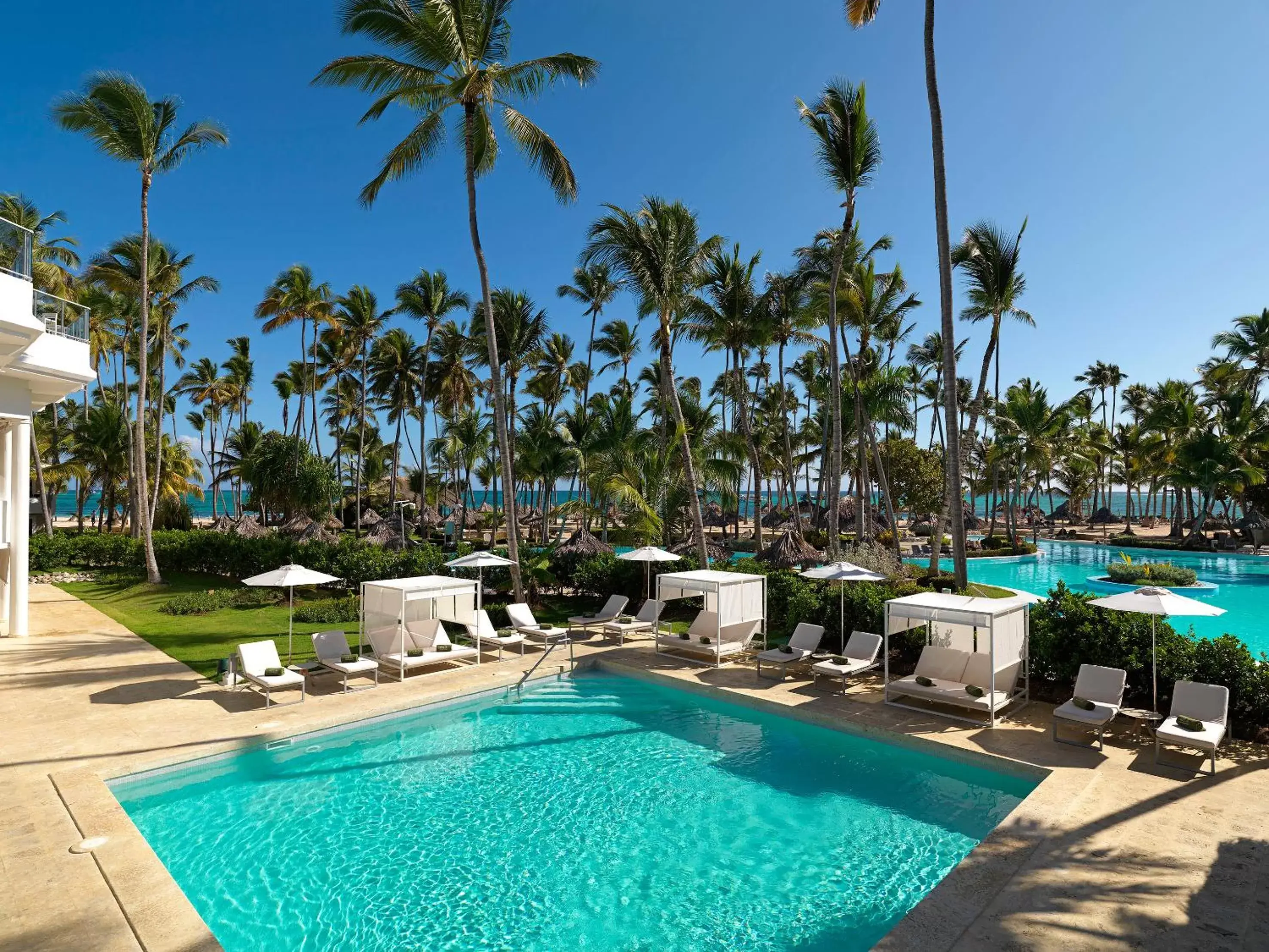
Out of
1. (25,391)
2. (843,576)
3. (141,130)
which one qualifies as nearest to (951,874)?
(843,576)

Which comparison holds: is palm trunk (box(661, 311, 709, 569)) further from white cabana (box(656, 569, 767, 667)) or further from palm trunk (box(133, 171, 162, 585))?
palm trunk (box(133, 171, 162, 585))

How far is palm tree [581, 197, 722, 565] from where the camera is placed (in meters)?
17.1

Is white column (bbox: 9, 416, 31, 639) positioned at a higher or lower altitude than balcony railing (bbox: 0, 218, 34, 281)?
lower

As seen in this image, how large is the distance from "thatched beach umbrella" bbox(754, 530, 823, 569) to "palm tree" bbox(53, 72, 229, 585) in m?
20.9

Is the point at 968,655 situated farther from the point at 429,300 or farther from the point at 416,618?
the point at 429,300

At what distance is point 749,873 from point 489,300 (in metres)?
13.9

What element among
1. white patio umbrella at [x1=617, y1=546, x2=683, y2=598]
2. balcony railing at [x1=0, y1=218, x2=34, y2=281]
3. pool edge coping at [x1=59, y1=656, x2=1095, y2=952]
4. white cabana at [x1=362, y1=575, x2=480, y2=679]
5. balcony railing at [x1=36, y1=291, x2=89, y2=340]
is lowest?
pool edge coping at [x1=59, y1=656, x2=1095, y2=952]

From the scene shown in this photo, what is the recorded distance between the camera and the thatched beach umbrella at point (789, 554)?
2267 cm

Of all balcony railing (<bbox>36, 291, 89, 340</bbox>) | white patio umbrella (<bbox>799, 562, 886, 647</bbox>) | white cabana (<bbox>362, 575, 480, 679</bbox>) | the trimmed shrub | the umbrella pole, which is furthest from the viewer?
the trimmed shrub

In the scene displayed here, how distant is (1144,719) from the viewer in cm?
905

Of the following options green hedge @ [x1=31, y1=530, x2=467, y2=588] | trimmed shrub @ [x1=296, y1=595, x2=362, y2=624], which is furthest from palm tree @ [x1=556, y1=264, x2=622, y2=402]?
trimmed shrub @ [x1=296, y1=595, x2=362, y2=624]

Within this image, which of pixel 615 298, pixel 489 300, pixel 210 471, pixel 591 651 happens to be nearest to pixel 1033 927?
pixel 591 651

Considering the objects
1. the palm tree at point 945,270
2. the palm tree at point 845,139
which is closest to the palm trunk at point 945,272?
the palm tree at point 945,270

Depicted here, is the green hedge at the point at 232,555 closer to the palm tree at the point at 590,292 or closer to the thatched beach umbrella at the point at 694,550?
the thatched beach umbrella at the point at 694,550
